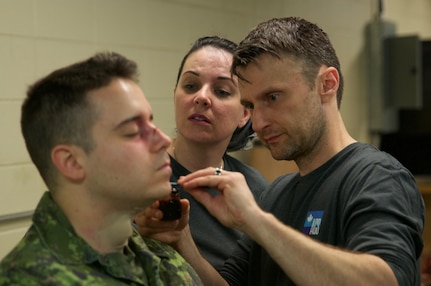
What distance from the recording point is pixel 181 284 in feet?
5.00

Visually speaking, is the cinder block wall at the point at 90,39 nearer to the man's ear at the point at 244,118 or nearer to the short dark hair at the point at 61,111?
the man's ear at the point at 244,118

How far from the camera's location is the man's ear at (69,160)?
1.38 meters

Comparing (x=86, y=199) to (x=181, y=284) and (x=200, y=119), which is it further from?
(x=200, y=119)

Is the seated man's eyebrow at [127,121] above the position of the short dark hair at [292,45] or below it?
below

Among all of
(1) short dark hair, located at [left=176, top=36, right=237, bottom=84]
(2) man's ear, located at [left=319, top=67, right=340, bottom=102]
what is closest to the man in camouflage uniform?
(2) man's ear, located at [left=319, top=67, right=340, bottom=102]

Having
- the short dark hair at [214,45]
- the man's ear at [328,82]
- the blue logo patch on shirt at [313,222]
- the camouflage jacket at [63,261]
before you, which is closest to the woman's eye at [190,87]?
the short dark hair at [214,45]

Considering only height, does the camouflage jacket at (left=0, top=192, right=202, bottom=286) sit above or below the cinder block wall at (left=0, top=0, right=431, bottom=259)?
below

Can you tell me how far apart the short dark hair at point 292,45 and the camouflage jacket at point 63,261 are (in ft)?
2.10

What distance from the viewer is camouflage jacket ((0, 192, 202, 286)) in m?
1.25

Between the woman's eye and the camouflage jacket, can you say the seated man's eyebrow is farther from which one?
the woman's eye

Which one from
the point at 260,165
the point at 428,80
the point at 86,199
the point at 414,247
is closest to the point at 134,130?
the point at 86,199

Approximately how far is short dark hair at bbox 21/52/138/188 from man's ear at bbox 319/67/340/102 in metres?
0.66

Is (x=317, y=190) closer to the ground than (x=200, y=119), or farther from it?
closer to the ground

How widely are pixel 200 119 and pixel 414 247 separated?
83cm
